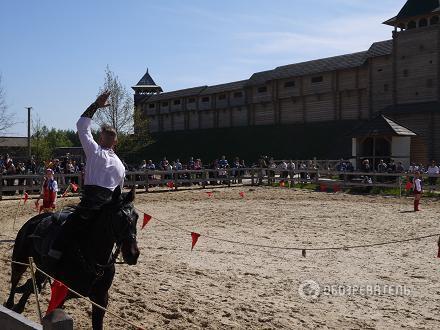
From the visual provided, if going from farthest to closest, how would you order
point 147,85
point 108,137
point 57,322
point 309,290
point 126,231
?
point 147,85, point 309,290, point 108,137, point 126,231, point 57,322

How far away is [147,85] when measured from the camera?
255ft

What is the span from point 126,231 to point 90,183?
72 centimetres

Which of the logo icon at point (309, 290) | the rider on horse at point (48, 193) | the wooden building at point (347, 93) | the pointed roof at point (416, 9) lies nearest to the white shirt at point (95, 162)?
the logo icon at point (309, 290)

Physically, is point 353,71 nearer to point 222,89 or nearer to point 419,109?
point 419,109

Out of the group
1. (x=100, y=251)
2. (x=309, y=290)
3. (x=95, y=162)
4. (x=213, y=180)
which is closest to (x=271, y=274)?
(x=309, y=290)

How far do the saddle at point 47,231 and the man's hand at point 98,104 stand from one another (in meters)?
1.11

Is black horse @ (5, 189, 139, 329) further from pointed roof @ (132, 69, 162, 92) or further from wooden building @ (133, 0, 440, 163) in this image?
pointed roof @ (132, 69, 162, 92)

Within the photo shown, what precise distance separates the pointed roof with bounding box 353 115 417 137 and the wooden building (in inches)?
125

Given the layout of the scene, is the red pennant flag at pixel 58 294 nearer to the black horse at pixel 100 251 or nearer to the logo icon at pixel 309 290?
the black horse at pixel 100 251

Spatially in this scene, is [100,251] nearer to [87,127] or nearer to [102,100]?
[87,127]

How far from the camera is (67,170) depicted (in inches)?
1032

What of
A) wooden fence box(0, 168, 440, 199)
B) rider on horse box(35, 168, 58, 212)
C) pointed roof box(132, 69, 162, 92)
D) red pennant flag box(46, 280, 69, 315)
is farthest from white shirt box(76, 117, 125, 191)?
pointed roof box(132, 69, 162, 92)

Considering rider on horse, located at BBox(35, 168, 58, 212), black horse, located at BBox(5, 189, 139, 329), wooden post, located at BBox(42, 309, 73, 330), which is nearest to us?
wooden post, located at BBox(42, 309, 73, 330)

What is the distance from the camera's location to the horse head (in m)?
4.71
